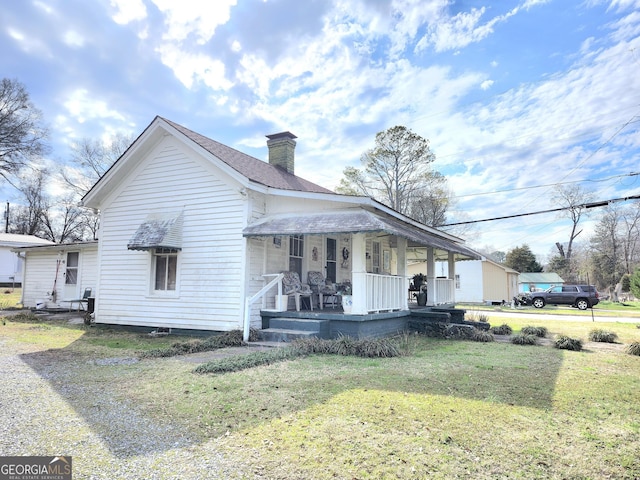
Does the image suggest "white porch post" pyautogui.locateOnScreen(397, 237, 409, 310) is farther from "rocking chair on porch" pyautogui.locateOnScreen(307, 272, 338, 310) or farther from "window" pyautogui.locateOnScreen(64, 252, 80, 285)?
"window" pyautogui.locateOnScreen(64, 252, 80, 285)

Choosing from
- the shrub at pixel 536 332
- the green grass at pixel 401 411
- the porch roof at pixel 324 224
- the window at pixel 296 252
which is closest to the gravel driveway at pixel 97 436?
the green grass at pixel 401 411

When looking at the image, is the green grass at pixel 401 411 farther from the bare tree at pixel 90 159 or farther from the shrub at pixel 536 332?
the bare tree at pixel 90 159

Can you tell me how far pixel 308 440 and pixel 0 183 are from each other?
1246 inches

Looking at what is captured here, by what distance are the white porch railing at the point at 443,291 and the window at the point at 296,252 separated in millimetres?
5125

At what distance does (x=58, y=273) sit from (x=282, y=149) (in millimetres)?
11239

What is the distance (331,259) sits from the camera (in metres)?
13.5

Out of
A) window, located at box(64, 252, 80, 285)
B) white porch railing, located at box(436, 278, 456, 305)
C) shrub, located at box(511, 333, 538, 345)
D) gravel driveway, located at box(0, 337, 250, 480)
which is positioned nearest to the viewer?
gravel driveway, located at box(0, 337, 250, 480)

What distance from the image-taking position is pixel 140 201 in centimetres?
1188

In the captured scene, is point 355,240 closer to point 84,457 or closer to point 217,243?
point 217,243

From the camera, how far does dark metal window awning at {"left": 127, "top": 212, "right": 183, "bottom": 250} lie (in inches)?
409

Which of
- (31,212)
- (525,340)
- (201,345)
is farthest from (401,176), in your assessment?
(31,212)

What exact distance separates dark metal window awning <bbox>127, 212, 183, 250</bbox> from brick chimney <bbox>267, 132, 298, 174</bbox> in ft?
18.0

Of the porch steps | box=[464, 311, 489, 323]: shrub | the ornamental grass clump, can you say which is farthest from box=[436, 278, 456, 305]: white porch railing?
the ornamental grass clump

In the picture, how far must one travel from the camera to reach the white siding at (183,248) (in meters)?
10.2
